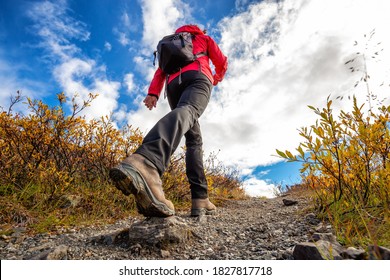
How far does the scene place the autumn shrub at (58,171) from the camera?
2.96 m

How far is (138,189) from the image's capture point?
6.30 feet

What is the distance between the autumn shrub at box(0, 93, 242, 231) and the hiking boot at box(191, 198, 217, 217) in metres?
0.82

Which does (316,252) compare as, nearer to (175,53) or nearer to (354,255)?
(354,255)

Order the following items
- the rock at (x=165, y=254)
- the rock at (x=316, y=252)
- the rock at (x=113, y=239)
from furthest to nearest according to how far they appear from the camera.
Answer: the rock at (x=113, y=239), the rock at (x=165, y=254), the rock at (x=316, y=252)

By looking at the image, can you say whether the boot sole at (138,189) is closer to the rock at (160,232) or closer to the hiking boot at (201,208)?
the rock at (160,232)

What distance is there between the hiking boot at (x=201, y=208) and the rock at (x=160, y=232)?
1.11 m

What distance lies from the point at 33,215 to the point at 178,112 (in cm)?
189

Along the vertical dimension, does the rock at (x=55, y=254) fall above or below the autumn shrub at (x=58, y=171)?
below

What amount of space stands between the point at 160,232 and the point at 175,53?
6.29ft

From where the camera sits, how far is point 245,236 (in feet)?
7.34

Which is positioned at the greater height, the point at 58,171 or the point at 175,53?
the point at 175,53

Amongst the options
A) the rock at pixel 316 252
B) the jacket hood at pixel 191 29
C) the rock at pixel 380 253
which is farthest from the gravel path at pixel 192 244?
the jacket hood at pixel 191 29

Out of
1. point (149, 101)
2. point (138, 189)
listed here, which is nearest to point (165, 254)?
point (138, 189)

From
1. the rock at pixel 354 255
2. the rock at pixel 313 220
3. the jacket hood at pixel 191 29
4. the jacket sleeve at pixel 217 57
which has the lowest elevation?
the rock at pixel 354 255
